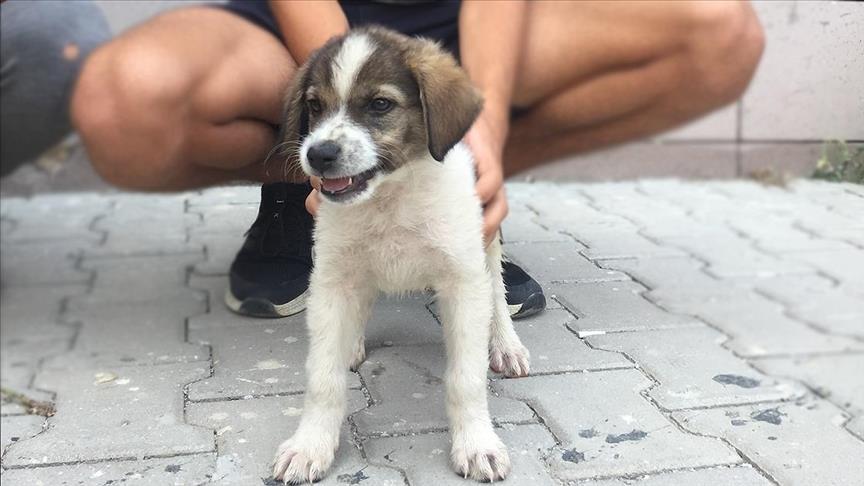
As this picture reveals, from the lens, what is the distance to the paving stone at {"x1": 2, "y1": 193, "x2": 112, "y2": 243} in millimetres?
1491

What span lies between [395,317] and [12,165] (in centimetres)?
104

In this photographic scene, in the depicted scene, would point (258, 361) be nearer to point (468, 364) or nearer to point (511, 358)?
point (468, 364)

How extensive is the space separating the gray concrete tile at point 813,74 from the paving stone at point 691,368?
0.42 meters

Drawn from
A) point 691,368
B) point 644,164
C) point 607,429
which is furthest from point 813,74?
point 644,164

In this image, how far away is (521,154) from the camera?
241 cm

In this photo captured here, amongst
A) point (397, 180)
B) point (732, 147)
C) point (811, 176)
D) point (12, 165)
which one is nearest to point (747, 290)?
point (811, 176)

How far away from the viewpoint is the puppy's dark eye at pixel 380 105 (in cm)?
166

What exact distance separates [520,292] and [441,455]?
1.28ft

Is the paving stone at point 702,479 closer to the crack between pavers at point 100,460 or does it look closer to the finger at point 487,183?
the finger at point 487,183

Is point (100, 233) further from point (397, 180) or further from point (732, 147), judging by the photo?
point (732, 147)

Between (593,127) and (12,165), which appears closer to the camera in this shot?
(12,165)

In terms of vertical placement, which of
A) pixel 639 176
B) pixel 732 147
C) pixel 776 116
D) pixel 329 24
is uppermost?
pixel 329 24

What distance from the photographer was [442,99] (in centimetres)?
168

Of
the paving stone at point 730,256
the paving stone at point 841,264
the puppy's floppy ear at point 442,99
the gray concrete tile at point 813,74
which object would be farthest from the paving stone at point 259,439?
the gray concrete tile at point 813,74
